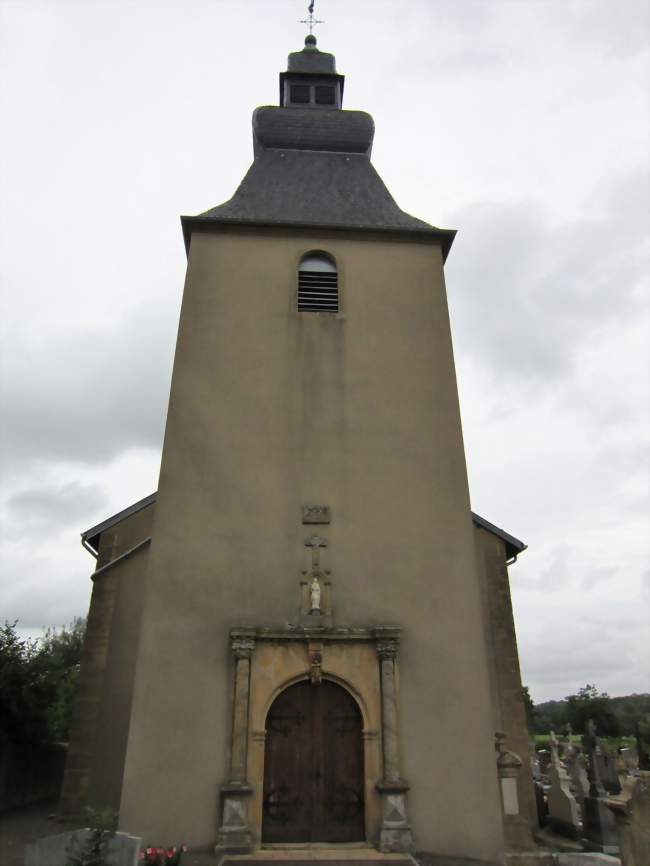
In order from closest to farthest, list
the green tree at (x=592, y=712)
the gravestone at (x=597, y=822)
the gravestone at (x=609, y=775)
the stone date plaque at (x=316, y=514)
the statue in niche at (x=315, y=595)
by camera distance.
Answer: the statue in niche at (x=315, y=595), the stone date plaque at (x=316, y=514), the gravestone at (x=597, y=822), the gravestone at (x=609, y=775), the green tree at (x=592, y=712)

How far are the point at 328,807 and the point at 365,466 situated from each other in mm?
4770

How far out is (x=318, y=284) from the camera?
12.3 m

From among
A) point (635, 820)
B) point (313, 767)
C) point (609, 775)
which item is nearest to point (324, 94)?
point (313, 767)

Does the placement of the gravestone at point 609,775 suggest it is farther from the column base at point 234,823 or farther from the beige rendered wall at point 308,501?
the column base at point 234,823

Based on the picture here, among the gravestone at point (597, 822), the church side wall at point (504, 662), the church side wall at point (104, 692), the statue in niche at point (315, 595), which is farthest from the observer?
the church side wall at point (504, 662)

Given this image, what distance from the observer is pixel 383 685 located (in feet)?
30.7

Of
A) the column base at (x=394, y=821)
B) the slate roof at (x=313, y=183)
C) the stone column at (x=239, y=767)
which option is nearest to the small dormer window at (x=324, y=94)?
the slate roof at (x=313, y=183)

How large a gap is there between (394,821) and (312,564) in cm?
345

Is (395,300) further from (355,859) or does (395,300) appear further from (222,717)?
(355,859)

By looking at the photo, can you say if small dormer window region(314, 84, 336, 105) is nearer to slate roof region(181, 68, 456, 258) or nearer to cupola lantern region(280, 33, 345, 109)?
cupola lantern region(280, 33, 345, 109)

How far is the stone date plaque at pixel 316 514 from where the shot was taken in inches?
406

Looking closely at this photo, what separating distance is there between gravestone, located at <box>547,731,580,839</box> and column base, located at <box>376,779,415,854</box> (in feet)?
18.2

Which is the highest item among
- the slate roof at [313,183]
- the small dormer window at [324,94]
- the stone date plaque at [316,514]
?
the small dormer window at [324,94]

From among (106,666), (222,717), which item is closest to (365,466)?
(222,717)
